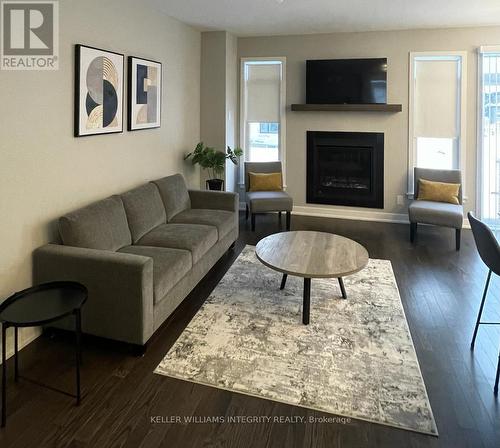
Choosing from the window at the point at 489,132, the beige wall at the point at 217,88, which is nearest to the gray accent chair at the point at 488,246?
the window at the point at 489,132

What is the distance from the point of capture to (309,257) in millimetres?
3236

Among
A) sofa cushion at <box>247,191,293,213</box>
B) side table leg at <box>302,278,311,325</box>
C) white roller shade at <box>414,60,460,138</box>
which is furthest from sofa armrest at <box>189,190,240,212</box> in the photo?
white roller shade at <box>414,60,460,138</box>

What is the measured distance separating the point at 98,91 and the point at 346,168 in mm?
3956

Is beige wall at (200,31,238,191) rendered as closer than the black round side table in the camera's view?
No

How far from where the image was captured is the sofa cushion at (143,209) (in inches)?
142

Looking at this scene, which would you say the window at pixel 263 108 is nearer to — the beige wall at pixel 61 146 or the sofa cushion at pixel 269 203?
the sofa cushion at pixel 269 203

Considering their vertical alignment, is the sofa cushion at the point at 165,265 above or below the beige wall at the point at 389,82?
below

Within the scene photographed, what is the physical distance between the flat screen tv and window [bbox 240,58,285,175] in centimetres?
53

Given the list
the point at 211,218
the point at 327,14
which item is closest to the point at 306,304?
the point at 211,218

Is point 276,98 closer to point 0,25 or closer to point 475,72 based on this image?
point 475,72

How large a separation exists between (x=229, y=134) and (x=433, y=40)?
10.2 ft

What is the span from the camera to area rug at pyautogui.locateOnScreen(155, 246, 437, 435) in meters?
2.22

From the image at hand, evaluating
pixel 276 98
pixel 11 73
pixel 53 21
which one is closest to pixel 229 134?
pixel 276 98

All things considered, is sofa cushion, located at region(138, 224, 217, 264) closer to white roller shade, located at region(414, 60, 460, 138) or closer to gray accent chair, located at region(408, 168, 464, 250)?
gray accent chair, located at region(408, 168, 464, 250)
